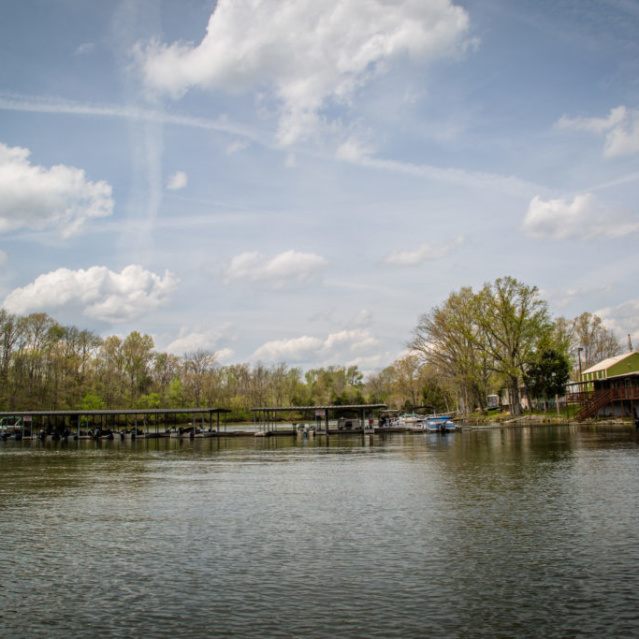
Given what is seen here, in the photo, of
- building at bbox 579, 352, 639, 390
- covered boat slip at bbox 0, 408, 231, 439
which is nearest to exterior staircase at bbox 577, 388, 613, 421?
building at bbox 579, 352, 639, 390

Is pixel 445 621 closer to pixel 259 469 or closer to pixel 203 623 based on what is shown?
pixel 203 623

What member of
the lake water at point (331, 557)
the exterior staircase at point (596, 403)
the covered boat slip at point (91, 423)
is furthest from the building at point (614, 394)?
the lake water at point (331, 557)

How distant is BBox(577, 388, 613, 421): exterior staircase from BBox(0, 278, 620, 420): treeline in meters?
6.34

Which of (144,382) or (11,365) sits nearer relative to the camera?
(11,365)

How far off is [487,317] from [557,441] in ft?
126

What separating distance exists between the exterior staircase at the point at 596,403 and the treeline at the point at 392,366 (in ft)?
20.8

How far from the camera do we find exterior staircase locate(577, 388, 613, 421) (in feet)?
266

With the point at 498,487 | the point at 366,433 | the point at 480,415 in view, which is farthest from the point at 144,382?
the point at 498,487

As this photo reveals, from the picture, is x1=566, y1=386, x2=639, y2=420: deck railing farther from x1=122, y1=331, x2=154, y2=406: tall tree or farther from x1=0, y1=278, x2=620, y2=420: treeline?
x1=122, y1=331, x2=154, y2=406: tall tree

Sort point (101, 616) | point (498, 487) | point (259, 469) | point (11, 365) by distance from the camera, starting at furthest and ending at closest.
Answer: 1. point (11, 365)
2. point (259, 469)
3. point (498, 487)
4. point (101, 616)

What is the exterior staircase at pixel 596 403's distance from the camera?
8112 cm

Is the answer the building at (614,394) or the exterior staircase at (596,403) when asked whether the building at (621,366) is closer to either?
the building at (614,394)

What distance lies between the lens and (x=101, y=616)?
476 inches

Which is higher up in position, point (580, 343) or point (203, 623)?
point (580, 343)
